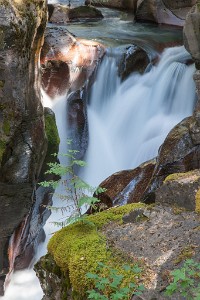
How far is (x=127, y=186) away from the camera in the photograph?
7598 mm

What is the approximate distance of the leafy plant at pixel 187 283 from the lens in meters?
2.44

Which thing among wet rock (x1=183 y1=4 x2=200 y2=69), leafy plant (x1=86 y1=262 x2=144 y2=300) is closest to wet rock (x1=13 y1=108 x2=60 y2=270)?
wet rock (x1=183 y1=4 x2=200 y2=69)

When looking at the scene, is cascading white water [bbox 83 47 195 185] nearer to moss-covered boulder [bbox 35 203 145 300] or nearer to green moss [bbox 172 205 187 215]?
green moss [bbox 172 205 187 215]

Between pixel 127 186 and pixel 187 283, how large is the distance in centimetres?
506

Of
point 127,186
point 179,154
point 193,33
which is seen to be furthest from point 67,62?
point 179,154

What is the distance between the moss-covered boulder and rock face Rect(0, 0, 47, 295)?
13.1 feet

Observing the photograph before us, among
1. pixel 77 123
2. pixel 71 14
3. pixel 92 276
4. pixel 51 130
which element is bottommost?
pixel 92 276

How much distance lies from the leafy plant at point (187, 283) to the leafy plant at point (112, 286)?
304mm

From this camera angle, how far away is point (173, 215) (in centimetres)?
394

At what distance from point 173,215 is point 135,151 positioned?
6.60 meters

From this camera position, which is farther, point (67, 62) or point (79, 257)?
point (67, 62)

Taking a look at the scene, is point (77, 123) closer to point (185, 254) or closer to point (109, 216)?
point (109, 216)

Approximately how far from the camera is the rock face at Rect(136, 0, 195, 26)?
58.1 ft

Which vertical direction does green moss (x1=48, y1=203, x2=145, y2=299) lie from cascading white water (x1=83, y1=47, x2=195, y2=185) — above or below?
below
